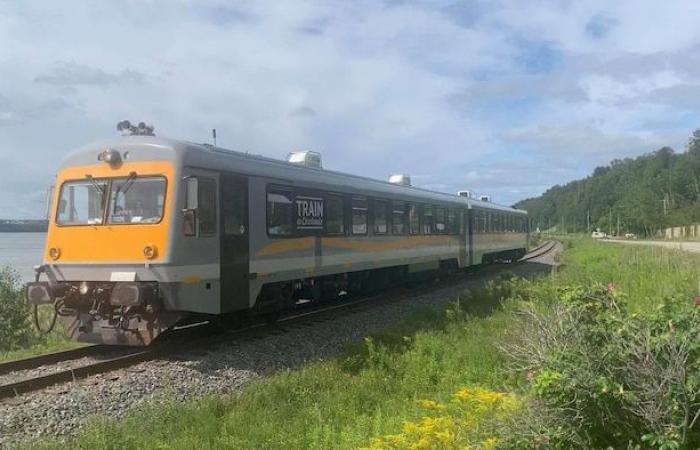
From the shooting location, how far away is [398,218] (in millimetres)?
17906

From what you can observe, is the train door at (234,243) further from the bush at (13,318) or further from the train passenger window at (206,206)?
the bush at (13,318)

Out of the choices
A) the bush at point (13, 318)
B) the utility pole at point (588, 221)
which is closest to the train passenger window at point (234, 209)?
the bush at point (13, 318)

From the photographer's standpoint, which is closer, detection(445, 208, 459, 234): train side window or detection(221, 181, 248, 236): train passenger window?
detection(221, 181, 248, 236): train passenger window

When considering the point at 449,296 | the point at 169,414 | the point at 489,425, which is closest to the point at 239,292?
the point at 169,414

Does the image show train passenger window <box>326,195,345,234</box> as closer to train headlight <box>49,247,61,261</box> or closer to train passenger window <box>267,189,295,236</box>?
train passenger window <box>267,189,295,236</box>

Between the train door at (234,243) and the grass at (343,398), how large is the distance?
210 centimetres

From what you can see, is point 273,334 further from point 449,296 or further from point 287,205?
point 449,296

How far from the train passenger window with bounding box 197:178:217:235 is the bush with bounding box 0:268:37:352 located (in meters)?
5.94

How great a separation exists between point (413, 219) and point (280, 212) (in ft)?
25.3

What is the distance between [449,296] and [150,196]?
9927 millimetres

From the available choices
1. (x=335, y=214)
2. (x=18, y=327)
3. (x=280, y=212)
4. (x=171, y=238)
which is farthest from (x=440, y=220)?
(x=171, y=238)

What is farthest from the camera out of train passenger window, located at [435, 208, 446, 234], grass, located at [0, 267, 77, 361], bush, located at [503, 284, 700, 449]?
train passenger window, located at [435, 208, 446, 234]

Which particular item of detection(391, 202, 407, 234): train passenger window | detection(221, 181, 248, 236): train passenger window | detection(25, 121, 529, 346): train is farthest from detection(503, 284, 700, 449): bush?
detection(391, 202, 407, 234): train passenger window

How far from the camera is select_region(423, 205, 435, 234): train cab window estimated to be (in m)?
20.1
